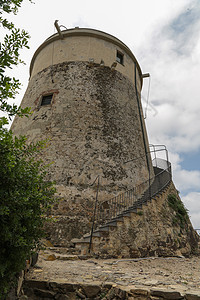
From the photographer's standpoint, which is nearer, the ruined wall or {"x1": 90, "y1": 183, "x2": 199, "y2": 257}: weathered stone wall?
{"x1": 90, "y1": 183, "x2": 199, "y2": 257}: weathered stone wall

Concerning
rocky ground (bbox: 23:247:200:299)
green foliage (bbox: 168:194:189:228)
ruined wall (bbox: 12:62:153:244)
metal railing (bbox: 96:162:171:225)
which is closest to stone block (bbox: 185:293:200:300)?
rocky ground (bbox: 23:247:200:299)

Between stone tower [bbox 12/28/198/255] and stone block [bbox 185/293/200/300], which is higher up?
stone tower [bbox 12/28/198/255]

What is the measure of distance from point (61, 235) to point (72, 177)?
6.90 ft

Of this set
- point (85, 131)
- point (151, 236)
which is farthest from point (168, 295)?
point (85, 131)

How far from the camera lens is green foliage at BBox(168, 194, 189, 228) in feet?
29.3

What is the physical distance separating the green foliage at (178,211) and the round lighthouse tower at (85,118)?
155 cm

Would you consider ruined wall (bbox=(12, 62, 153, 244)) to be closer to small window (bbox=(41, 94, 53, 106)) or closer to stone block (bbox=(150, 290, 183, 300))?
small window (bbox=(41, 94, 53, 106))

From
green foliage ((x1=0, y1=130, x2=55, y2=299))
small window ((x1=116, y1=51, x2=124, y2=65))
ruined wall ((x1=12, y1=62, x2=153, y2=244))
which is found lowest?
green foliage ((x1=0, y1=130, x2=55, y2=299))

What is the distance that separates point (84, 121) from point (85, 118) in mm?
162

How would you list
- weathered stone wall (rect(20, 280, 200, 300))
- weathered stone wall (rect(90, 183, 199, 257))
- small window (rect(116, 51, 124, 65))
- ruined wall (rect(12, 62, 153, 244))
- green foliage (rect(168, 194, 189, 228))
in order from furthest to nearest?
small window (rect(116, 51, 124, 65)), green foliage (rect(168, 194, 189, 228)), ruined wall (rect(12, 62, 153, 244)), weathered stone wall (rect(90, 183, 199, 257)), weathered stone wall (rect(20, 280, 200, 300))

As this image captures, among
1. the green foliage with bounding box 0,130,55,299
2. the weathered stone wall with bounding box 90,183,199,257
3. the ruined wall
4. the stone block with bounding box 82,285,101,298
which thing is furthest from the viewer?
the ruined wall

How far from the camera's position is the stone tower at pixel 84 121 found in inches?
298

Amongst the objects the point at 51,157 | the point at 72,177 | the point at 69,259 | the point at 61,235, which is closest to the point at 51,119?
the point at 51,157

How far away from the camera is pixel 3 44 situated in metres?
2.82
